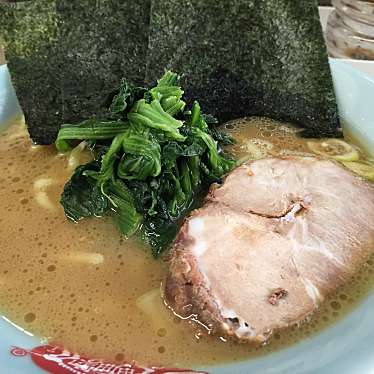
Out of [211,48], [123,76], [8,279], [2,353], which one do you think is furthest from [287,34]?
[2,353]

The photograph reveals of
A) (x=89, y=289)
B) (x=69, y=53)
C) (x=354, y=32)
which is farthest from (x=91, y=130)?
(x=354, y=32)

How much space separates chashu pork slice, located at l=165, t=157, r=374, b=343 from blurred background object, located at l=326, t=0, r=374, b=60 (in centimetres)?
123

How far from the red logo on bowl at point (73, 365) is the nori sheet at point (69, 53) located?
84 cm

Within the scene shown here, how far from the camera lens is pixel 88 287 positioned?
132 centimetres

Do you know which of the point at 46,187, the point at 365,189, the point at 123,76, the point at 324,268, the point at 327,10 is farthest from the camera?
the point at 327,10

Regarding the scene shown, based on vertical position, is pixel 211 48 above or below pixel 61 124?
above

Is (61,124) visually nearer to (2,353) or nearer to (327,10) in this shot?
(2,353)

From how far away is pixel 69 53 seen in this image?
1.67 meters

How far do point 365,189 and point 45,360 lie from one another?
98 cm

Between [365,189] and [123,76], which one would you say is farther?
[123,76]

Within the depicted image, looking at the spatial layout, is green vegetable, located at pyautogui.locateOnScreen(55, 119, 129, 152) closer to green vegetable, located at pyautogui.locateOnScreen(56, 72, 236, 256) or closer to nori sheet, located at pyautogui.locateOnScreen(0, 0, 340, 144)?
green vegetable, located at pyautogui.locateOnScreen(56, 72, 236, 256)

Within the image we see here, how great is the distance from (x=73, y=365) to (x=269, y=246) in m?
0.54

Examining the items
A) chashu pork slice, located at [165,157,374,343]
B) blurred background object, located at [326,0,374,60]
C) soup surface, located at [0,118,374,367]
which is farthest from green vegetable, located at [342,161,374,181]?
blurred background object, located at [326,0,374,60]

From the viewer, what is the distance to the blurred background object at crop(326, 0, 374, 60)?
248 centimetres
